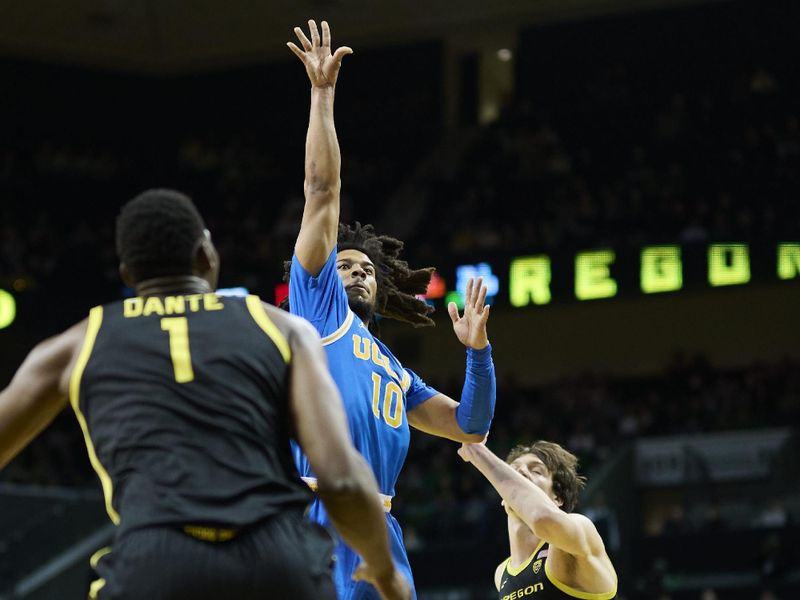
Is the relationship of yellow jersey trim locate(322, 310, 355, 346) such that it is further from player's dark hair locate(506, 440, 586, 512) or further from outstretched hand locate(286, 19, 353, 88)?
player's dark hair locate(506, 440, 586, 512)

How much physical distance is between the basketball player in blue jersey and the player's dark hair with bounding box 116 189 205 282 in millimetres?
1673

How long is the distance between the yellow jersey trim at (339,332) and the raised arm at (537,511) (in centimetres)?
104

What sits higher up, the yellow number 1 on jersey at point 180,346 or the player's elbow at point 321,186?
the player's elbow at point 321,186

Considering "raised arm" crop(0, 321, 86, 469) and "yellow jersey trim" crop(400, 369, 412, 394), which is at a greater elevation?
"raised arm" crop(0, 321, 86, 469)

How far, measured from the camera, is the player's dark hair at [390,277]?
6020 millimetres

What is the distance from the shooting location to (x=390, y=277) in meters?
6.27

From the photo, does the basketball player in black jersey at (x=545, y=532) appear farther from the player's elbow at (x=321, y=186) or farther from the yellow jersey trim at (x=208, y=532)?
the yellow jersey trim at (x=208, y=532)

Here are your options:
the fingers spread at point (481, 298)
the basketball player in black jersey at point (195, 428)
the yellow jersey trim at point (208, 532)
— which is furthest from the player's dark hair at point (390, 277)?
the yellow jersey trim at point (208, 532)

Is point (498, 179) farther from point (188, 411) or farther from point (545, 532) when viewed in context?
point (188, 411)

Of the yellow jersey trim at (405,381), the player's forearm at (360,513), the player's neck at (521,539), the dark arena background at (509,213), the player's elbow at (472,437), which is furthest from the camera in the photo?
the dark arena background at (509,213)

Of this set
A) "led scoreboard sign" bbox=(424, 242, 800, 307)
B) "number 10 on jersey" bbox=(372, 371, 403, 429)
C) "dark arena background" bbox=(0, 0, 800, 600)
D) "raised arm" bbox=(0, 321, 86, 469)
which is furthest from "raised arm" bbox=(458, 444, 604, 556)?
"led scoreboard sign" bbox=(424, 242, 800, 307)

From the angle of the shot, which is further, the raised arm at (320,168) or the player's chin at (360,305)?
the player's chin at (360,305)

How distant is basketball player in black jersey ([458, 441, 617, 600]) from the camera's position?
5.84 m

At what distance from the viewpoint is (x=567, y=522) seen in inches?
229
